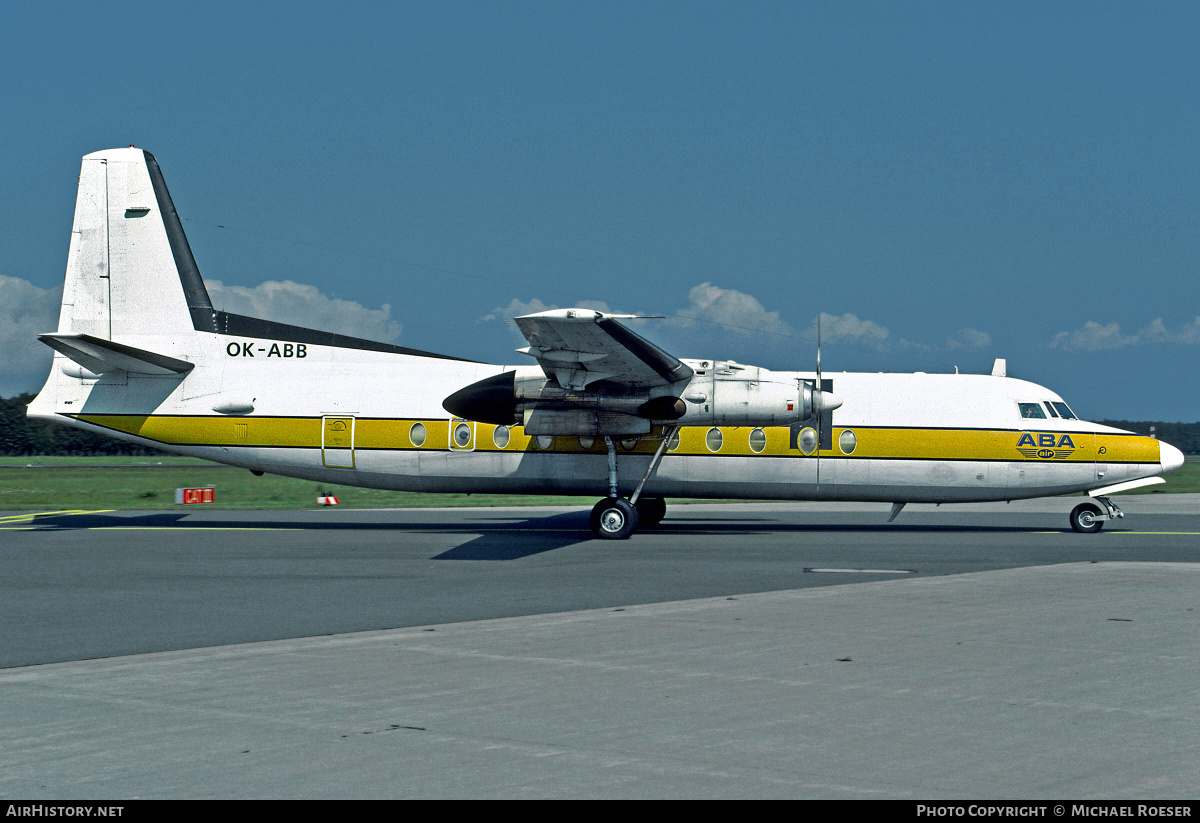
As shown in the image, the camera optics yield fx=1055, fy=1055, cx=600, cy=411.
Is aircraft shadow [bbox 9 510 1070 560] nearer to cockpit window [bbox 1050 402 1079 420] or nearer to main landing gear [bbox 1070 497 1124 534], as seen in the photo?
main landing gear [bbox 1070 497 1124 534]

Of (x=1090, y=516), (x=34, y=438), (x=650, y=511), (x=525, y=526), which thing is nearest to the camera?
(x=1090, y=516)

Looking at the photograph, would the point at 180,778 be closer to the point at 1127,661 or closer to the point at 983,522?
the point at 1127,661

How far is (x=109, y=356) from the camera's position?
2339 cm

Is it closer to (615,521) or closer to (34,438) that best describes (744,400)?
(615,521)

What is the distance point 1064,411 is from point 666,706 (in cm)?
2000

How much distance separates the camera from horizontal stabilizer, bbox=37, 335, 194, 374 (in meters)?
22.6

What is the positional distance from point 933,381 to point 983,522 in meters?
5.74

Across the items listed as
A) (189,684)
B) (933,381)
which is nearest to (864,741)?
(189,684)

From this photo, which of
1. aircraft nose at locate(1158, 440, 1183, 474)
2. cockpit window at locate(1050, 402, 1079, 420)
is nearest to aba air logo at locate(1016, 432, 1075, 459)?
cockpit window at locate(1050, 402, 1079, 420)

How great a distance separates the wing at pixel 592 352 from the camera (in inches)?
727

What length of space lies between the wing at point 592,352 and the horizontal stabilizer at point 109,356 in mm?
8930

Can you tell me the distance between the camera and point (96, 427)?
24625 mm

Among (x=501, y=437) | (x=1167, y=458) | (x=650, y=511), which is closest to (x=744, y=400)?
(x=650, y=511)

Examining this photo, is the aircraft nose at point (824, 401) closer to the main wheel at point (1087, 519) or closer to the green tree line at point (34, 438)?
the main wheel at point (1087, 519)
